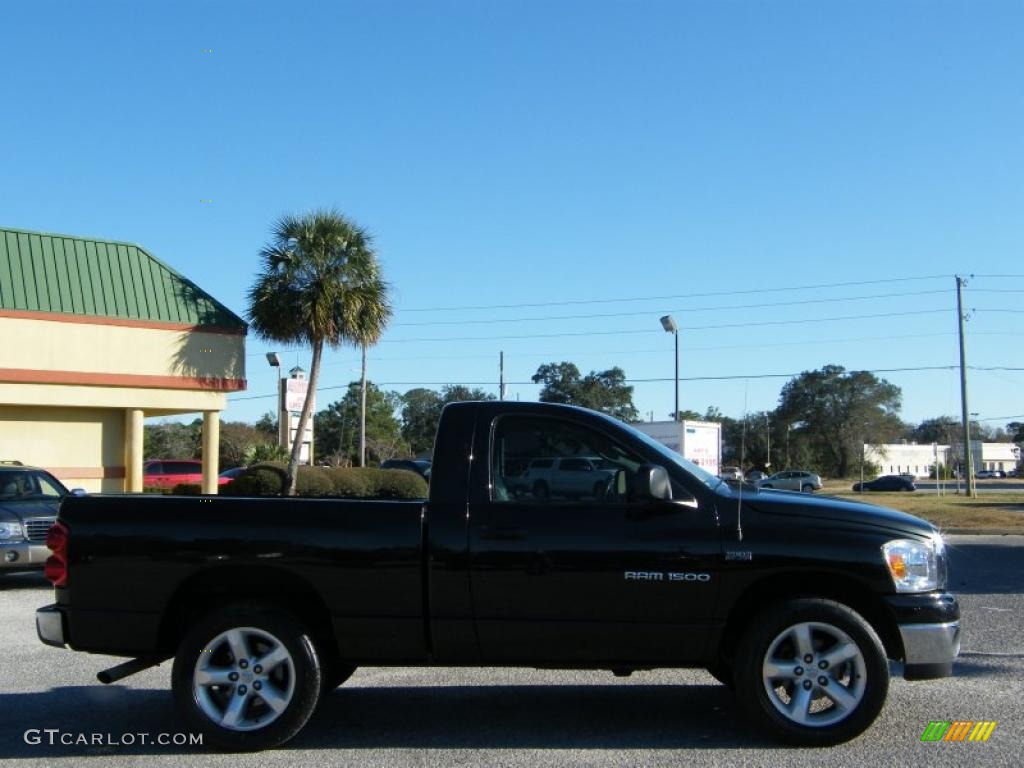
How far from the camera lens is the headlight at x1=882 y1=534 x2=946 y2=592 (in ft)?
18.6

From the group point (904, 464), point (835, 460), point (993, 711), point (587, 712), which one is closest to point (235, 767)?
point (587, 712)

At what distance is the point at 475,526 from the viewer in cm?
576

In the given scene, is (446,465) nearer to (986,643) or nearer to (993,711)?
(993,711)

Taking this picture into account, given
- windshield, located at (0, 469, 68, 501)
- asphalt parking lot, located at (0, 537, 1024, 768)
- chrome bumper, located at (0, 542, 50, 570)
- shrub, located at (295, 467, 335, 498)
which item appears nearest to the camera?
asphalt parking lot, located at (0, 537, 1024, 768)

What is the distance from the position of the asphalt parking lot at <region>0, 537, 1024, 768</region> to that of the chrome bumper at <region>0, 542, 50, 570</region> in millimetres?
4192

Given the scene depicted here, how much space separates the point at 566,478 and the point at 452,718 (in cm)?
176

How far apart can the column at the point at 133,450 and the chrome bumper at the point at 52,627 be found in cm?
1817

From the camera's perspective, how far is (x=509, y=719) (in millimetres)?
6398

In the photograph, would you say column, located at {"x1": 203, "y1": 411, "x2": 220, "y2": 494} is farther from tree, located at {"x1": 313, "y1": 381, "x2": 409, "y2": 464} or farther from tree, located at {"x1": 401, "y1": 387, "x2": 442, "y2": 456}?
tree, located at {"x1": 401, "y1": 387, "x2": 442, "y2": 456}

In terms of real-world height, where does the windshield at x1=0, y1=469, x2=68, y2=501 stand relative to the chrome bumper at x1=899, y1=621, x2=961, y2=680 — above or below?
above

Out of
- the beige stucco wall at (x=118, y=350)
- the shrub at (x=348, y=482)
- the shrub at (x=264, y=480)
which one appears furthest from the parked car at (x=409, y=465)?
the beige stucco wall at (x=118, y=350)

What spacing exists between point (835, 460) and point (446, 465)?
92280 millimetres

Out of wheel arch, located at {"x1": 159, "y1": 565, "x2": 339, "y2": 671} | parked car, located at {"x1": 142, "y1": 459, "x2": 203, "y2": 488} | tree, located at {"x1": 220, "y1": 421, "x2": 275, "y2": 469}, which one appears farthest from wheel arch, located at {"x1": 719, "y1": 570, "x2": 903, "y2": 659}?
tree, located at {"x1": 220, "y1": 421, "x2": 275, "y2": 469}

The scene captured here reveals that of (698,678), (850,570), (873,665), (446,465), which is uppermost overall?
(446,465)
